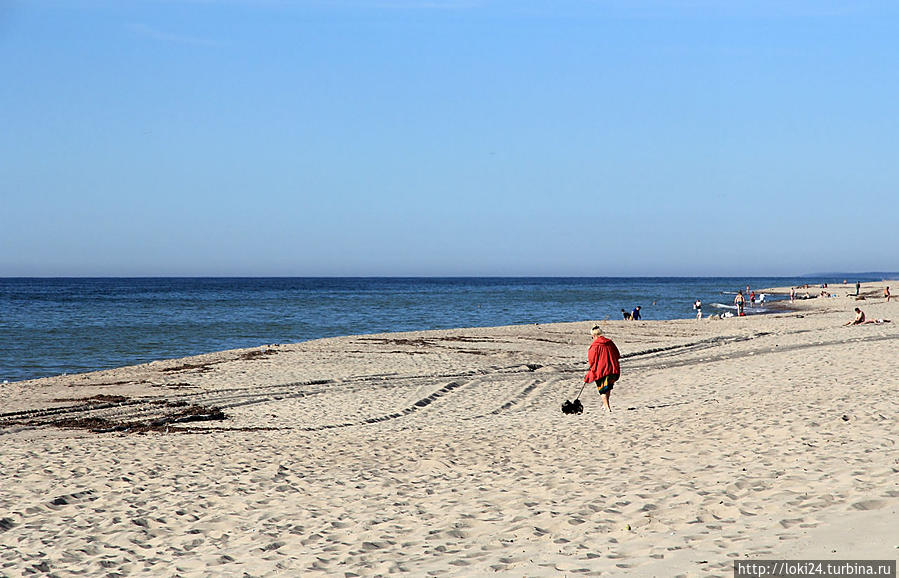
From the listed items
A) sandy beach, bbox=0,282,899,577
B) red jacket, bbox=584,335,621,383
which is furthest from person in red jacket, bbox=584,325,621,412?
sandy beach, bbox=0,282,899,577

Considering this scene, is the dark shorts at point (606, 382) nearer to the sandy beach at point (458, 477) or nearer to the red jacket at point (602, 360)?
the red jacket at point (602, 360)

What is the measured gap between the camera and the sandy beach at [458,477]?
5.70 meters

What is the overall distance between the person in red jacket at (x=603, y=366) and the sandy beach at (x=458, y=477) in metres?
0.67

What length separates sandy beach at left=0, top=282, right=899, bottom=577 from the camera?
5.70 m

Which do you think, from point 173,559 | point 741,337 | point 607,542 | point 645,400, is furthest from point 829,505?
point 741,337

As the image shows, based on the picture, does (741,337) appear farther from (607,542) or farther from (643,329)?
(607,542)

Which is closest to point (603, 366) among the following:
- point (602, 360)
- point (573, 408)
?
point (602, 360)

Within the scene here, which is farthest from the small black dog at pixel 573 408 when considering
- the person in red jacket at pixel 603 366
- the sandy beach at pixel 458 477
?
the person in red jacket at pixel 603 366

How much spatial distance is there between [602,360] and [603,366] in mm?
109

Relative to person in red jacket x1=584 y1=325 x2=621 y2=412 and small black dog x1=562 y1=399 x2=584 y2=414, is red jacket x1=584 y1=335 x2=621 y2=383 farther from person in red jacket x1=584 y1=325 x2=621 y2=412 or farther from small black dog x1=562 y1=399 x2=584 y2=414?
small black dog x1=562 y1=399 x2=584 y2=414

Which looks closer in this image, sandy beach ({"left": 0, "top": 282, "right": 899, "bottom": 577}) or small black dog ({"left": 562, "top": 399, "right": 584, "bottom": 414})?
sandy beach ({"left": 0, "top": 282, "right": 899, "bottom": 577})

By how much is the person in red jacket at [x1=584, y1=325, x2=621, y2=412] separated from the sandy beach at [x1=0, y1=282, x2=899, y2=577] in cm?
67

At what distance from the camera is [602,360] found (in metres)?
13.1

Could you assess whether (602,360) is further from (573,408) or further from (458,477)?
(458,477)
